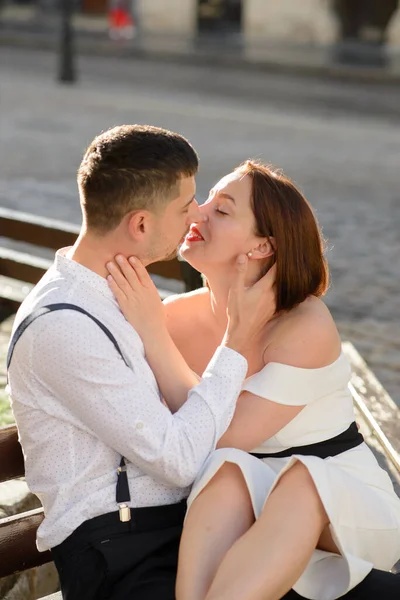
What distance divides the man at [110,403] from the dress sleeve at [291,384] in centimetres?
25

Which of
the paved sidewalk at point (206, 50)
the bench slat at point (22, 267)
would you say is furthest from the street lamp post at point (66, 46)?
the bench slat at point (22, 267)

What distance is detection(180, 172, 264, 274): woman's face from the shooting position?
3.14 meters

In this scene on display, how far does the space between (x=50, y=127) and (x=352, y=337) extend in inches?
384

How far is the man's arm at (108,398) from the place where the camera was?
256 cm

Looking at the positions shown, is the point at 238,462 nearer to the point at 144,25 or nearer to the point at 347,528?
the point at 347,528

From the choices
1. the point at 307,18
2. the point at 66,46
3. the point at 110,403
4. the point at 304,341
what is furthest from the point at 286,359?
the point at 307,18

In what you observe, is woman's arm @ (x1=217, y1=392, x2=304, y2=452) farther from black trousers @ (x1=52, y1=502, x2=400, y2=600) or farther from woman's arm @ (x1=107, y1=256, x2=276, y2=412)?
black trousers @ (x1=52, y1=502, x2=400, y2=600)

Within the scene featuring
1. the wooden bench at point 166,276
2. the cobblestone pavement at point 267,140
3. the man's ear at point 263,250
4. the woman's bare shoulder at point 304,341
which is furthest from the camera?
the cobblestone pavement at point 267,140

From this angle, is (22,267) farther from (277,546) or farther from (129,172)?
(277,546)

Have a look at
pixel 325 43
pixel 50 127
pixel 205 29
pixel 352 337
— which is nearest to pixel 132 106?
pixel 50 127

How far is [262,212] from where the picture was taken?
A: 3117mm

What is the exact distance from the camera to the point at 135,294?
2795 millimetres

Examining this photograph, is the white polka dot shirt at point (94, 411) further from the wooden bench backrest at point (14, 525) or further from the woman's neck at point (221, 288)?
the woman's neck at point (221, 288)

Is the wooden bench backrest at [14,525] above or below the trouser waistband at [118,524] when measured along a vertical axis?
below
